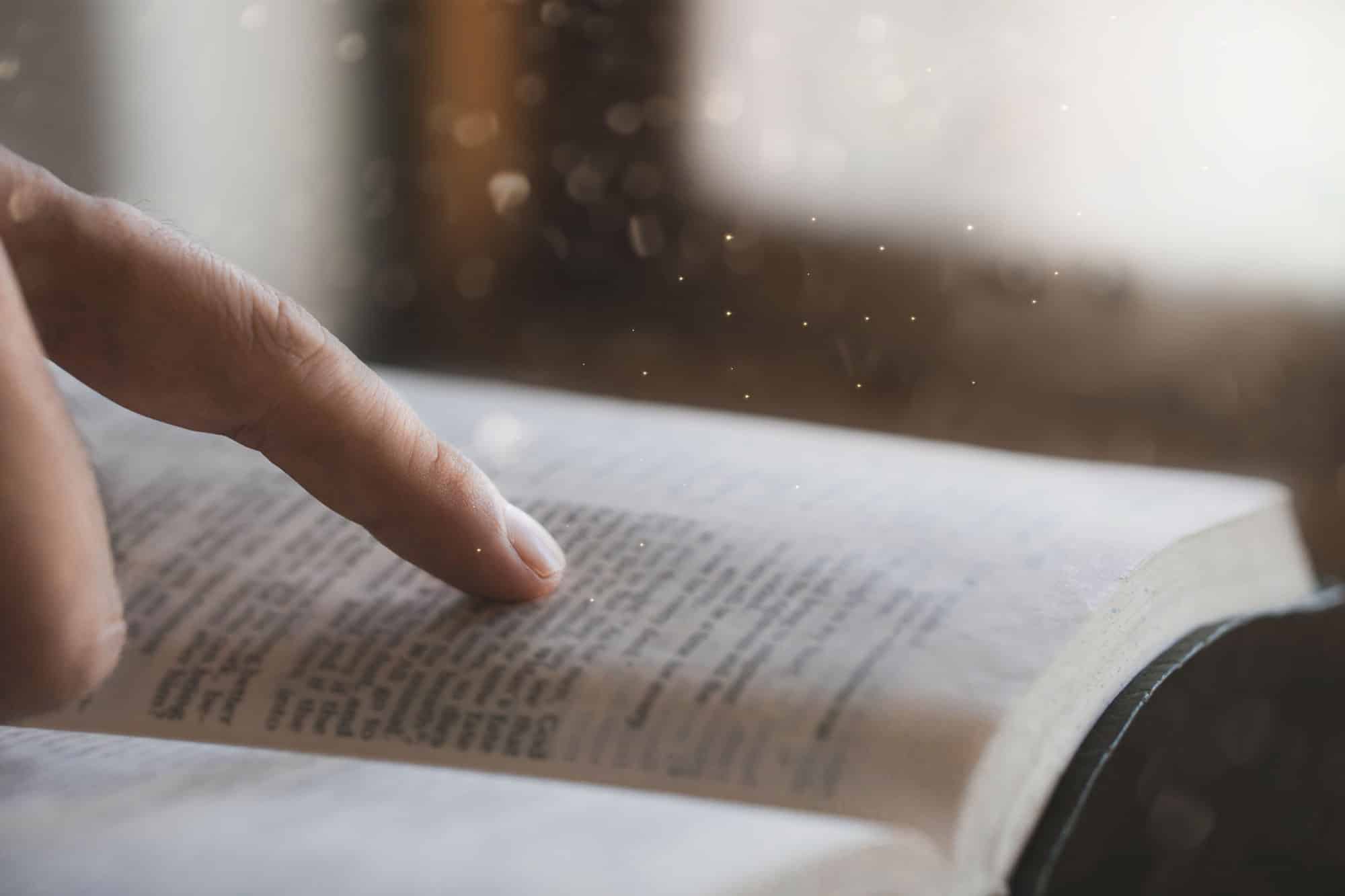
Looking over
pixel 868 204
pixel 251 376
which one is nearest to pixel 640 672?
pixel 251 376

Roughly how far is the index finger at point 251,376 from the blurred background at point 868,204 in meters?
0.36

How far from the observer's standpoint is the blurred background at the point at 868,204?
0.99m

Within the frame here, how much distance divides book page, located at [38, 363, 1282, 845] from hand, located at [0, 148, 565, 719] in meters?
0.03

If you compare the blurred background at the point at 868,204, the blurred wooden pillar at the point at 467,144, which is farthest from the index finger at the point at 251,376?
the blurred wooden pillar at the point at 467,144

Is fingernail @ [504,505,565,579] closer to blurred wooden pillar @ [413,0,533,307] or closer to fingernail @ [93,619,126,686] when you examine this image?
fingernail @ [93,619,126,686]

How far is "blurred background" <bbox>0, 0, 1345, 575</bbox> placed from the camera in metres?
0.99

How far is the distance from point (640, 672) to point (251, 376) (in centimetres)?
13

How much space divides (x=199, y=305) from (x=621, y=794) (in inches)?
6.7

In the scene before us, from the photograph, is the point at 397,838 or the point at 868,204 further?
the point at 868,204

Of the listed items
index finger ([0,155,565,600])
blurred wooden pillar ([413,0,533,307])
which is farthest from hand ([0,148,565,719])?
blurred wooden pillar ([413,0,533,307])

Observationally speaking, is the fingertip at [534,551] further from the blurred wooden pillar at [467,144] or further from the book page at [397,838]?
the blurred wooden pillar at [467,144]

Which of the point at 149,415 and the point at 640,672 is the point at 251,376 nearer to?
the point at 149,415

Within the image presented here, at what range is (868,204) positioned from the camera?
1.26 metres

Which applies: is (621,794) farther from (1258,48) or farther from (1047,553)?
(1258,48)
